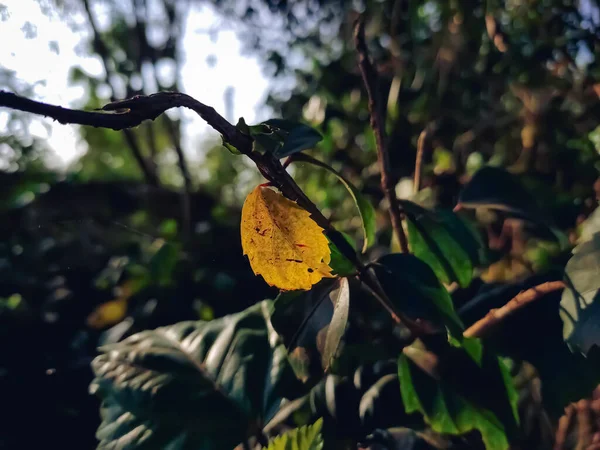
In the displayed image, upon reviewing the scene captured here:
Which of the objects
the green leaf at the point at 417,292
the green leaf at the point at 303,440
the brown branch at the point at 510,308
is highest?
the green leaf at the point at 417,292

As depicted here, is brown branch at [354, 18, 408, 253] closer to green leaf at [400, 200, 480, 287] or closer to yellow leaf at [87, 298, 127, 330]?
green leaf at [400, 200, 480, 287]

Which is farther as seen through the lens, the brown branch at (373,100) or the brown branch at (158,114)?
the brown branch at (373,100)

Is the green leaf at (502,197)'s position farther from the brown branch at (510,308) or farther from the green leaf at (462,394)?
the green leaf at (462,394)

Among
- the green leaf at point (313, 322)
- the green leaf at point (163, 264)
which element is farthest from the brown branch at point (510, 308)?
the green leaf at point (163, 264)

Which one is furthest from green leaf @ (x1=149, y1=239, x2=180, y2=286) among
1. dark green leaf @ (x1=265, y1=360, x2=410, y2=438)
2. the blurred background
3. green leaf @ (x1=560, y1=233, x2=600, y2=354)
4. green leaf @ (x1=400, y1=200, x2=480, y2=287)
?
green leaf @ (x1=560, y1=233, x2=600, y2=354)

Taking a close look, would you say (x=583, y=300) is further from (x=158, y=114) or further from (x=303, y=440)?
(x=158, y=114)
